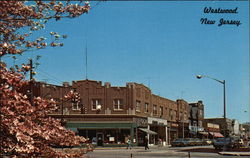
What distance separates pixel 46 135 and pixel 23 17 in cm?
222

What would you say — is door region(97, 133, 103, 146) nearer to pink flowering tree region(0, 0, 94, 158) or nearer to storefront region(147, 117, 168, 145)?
storefront region(147, 117, 168, 145)

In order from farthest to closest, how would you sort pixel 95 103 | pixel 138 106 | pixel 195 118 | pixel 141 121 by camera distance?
pixel 195 118 → pixel 141 121 → pixel 138 106 → pixel 95 103

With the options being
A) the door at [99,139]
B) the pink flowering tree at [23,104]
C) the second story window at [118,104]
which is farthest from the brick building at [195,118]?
the pink flowering tree at [23,104]

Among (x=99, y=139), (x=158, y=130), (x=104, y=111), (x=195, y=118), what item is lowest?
(x=99, y=139)

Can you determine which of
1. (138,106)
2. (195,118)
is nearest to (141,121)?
(138,106)

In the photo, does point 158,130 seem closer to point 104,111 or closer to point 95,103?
point 104,111

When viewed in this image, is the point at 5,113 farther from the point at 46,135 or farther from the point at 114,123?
the point at 114,123

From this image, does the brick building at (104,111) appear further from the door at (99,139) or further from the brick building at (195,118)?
the brick building at (195,118)

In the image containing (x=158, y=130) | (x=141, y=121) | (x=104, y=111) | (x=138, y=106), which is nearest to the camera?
(x=104, y=111)

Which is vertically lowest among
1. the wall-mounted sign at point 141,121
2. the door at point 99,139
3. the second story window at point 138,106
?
the door at point 99,139

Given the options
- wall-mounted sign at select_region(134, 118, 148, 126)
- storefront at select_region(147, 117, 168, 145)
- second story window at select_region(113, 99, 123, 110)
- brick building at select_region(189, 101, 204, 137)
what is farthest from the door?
brick building at select_region(189, 101, 204, 137)

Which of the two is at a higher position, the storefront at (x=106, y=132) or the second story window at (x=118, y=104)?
the second story window at (x=118, y=104)

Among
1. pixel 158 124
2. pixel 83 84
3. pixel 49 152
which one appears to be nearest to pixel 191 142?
pixel 158 124

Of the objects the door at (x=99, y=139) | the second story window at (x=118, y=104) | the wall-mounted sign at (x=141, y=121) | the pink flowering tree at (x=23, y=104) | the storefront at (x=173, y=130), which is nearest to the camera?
the pink flowering tree at (x=23, y=104)
